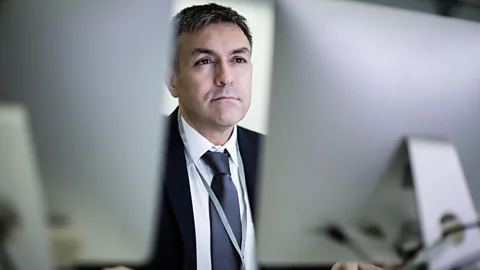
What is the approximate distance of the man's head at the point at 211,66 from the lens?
864 millimetres

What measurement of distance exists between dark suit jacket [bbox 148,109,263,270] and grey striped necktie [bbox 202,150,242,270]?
1.2 inches

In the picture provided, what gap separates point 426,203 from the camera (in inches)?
36.2

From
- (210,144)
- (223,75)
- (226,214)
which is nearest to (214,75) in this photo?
(223,75)

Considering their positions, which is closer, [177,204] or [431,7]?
[177,204]

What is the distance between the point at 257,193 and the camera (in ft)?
2.87

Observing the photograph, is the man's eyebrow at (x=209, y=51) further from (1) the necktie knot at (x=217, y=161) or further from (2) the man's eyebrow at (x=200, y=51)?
(1) the necktie knot at (x=217, y=161)

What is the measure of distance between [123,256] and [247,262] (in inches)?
7.9

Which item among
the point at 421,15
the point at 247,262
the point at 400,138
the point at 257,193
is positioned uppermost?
the point at 421,15

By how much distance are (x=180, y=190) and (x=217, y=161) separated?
79 millimetres

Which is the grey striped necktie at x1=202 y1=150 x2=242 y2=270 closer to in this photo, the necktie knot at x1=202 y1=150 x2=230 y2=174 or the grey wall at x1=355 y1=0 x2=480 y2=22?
the necktie knot at x1=202 y1=150 x2=230 y2=174

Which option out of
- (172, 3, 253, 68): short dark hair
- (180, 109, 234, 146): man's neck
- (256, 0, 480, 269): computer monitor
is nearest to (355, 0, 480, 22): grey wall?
(256, 0, 480, 269): computer monitor

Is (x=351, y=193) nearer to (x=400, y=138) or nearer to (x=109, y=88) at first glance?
(x=400, y=138)

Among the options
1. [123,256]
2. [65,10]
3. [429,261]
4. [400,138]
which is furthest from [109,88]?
[429,261]

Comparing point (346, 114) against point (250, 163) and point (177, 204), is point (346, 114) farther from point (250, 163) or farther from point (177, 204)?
point (177, 204)
